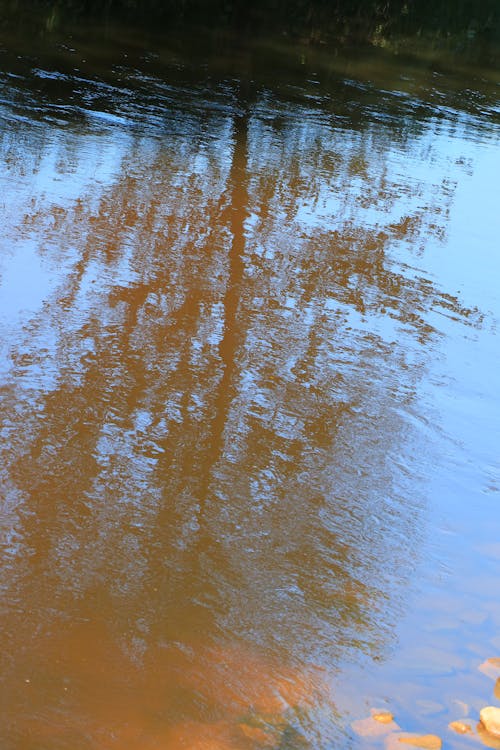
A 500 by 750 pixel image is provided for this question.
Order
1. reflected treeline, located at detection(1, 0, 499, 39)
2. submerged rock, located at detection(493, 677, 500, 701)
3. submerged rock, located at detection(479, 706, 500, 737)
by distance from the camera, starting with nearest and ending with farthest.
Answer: submerged rock, located at detection(479, 706, 500, 737), submerged rock, located at detection(493, 677, 500, 701), reflected treeline, located at detection(1, 0, 499, 39)

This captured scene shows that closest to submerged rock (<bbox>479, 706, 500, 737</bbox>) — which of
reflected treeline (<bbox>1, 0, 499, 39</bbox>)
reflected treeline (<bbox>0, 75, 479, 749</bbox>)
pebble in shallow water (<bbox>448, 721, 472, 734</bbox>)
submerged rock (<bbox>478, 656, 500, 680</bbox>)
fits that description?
pebble in shallow water (<bbox>448, 721, 472, 734</bbox>)

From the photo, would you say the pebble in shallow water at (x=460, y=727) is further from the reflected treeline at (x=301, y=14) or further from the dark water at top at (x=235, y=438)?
the reflected treeline at (x=301, y=14)

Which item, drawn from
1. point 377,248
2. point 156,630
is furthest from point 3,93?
point 156,630

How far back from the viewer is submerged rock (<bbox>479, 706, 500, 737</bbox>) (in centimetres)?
260

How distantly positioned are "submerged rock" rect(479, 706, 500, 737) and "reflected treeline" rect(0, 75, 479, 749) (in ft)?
1.21

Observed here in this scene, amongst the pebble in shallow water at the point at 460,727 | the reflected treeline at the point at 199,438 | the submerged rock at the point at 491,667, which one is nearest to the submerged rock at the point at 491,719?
the pebble in shallow water at the point at 460,727

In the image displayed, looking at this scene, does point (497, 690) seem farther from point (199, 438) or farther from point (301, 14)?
point (301, 14)

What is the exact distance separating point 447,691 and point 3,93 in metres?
6.33

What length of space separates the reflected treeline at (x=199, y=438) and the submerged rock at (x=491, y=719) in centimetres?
37

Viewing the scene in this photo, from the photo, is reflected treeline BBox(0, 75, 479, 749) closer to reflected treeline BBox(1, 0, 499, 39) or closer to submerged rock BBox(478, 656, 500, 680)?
submerged rock BBox(478, 656, 500, 680)

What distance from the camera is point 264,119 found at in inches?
329

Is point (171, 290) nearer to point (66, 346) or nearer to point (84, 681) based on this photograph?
point (66, 346)

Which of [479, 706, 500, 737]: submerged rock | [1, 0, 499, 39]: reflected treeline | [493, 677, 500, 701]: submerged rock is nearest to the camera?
[479, 706, 500, 737]: submerged rock

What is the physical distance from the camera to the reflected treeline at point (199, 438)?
261 cm
